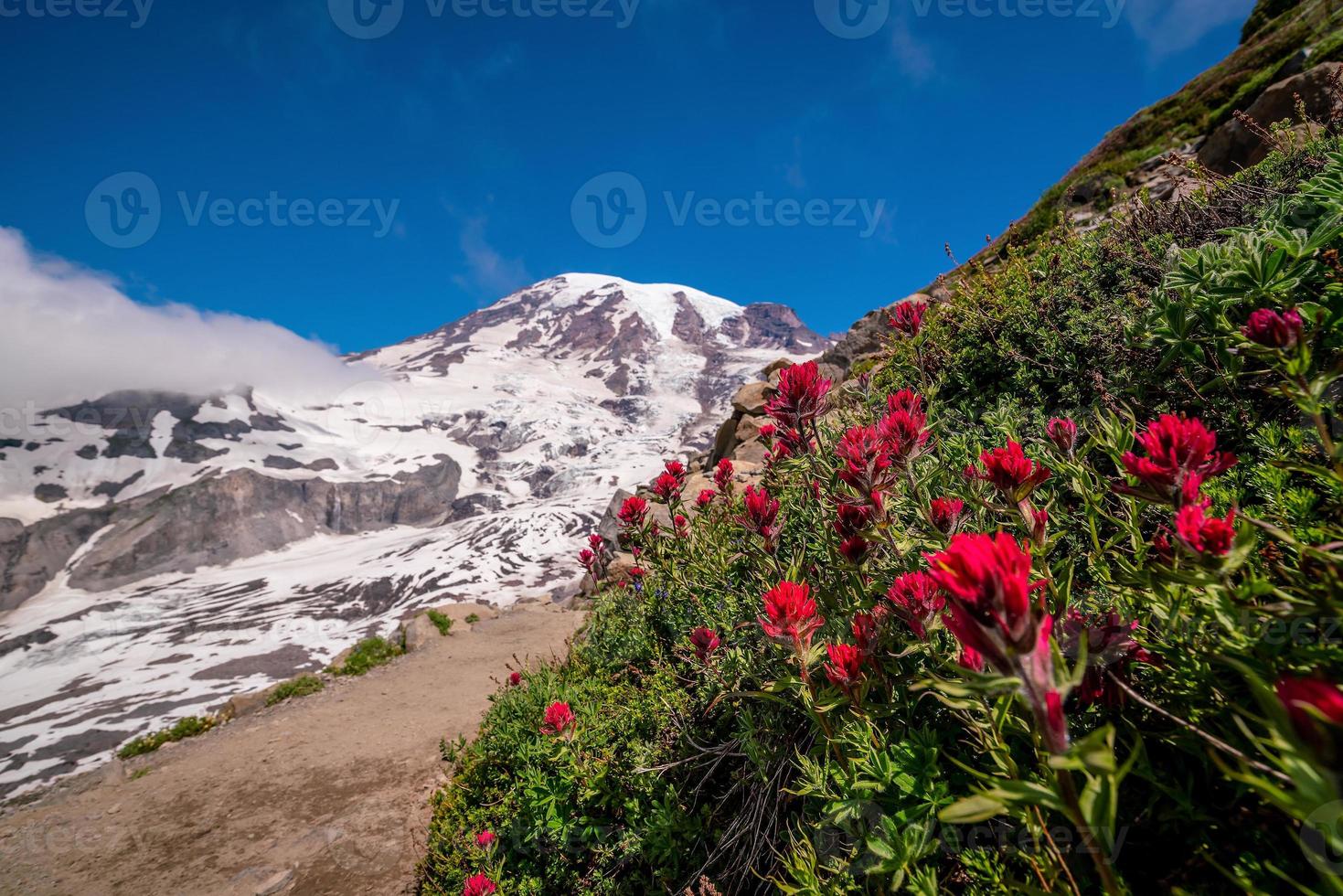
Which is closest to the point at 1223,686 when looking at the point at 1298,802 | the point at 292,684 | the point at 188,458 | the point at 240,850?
the point at 1298,802

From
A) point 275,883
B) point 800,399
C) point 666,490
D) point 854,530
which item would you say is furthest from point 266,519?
point 854,530

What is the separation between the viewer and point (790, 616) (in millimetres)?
1578

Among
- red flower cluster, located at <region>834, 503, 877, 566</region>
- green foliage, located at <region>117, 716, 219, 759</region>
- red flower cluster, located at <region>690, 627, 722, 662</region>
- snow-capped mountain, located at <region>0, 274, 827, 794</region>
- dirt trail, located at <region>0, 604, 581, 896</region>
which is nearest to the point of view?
red flower cluster, located at <region>834, 503, 877, 566</region>

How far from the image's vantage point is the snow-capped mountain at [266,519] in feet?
134

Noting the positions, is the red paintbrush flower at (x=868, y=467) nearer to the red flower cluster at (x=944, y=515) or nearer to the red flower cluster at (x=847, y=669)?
the red flower cluster at (x=944, y=515)

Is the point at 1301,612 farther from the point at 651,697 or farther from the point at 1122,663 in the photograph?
the point at 651,697

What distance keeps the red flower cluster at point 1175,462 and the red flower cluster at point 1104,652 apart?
1.11 feet

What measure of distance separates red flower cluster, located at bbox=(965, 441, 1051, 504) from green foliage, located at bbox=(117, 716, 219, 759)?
547 inches

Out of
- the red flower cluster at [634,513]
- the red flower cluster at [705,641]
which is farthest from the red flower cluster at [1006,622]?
the red flower cluster at [634,513]

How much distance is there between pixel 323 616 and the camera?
50.1m

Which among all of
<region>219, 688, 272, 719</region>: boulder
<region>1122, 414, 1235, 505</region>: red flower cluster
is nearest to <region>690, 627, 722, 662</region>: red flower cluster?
<region>1122, 414, 1235, 505</region>: red flower cluster

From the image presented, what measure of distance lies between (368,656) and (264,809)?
7.03m

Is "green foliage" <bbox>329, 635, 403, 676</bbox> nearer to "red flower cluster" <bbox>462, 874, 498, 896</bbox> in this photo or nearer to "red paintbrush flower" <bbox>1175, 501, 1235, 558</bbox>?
"red flower cluster" <bbox>462, 874, 498, 896</bbox>

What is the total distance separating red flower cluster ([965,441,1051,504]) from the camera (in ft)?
4.66
